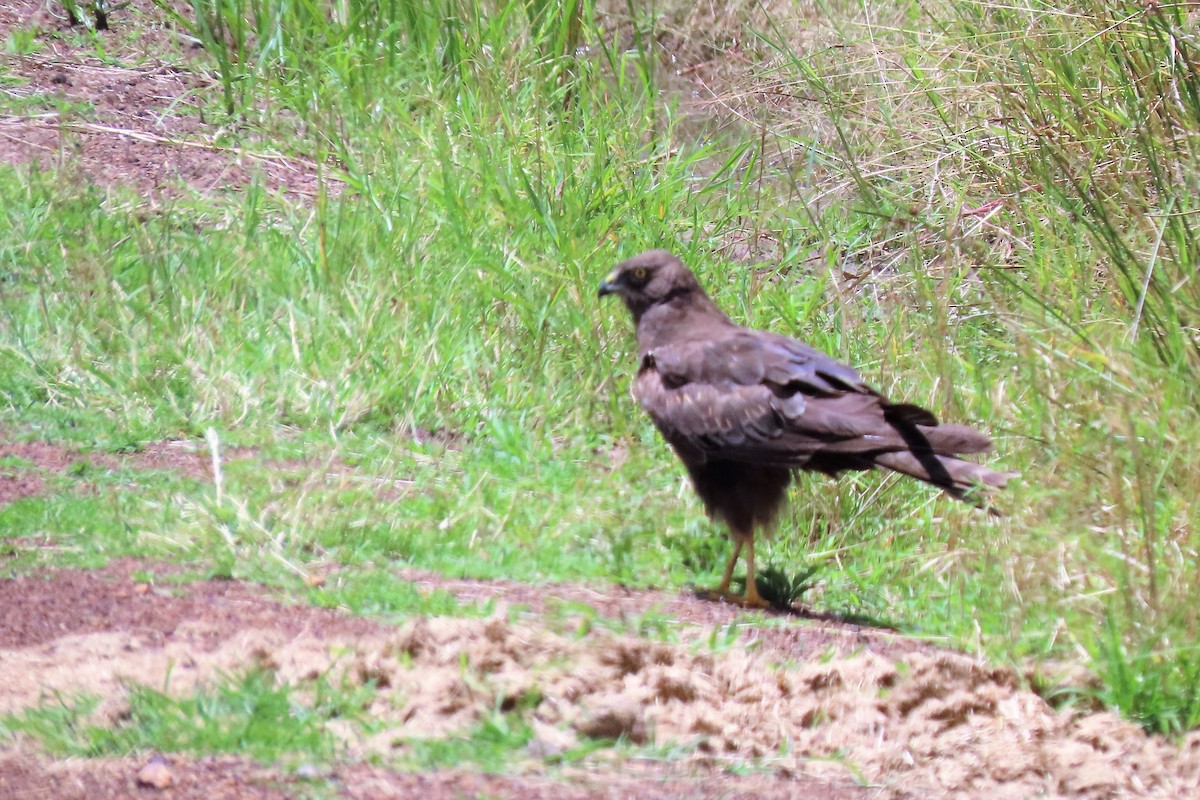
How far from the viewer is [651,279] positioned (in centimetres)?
570

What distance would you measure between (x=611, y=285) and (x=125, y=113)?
13.7 ft

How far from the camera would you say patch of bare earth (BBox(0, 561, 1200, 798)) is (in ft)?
10.4

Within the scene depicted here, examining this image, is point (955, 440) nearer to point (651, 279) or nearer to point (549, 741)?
point (651, 279)

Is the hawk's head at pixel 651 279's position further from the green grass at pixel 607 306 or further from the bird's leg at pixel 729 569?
the bird's leg at pixel 729 569

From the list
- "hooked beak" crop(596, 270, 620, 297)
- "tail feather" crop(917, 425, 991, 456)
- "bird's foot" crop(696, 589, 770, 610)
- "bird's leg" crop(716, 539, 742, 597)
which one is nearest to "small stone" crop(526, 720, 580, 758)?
"bird's foot" crop(696, 589, 770, 610)

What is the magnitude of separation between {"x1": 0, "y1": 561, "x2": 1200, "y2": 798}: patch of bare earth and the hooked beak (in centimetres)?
211

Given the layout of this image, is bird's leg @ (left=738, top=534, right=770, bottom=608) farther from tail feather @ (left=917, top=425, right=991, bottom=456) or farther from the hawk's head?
the hawk's head

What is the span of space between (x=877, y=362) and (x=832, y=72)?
310 cm

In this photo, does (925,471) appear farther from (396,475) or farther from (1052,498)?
(396,475)

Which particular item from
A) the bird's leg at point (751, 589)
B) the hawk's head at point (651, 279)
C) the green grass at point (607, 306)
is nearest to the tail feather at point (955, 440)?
the green grass at point (607, 306)

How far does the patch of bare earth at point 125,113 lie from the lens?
8.05m

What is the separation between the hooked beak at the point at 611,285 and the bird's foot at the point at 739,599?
4.66 ft

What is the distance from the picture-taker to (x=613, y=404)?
6219 mm

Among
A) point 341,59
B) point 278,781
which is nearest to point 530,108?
point 341,59
